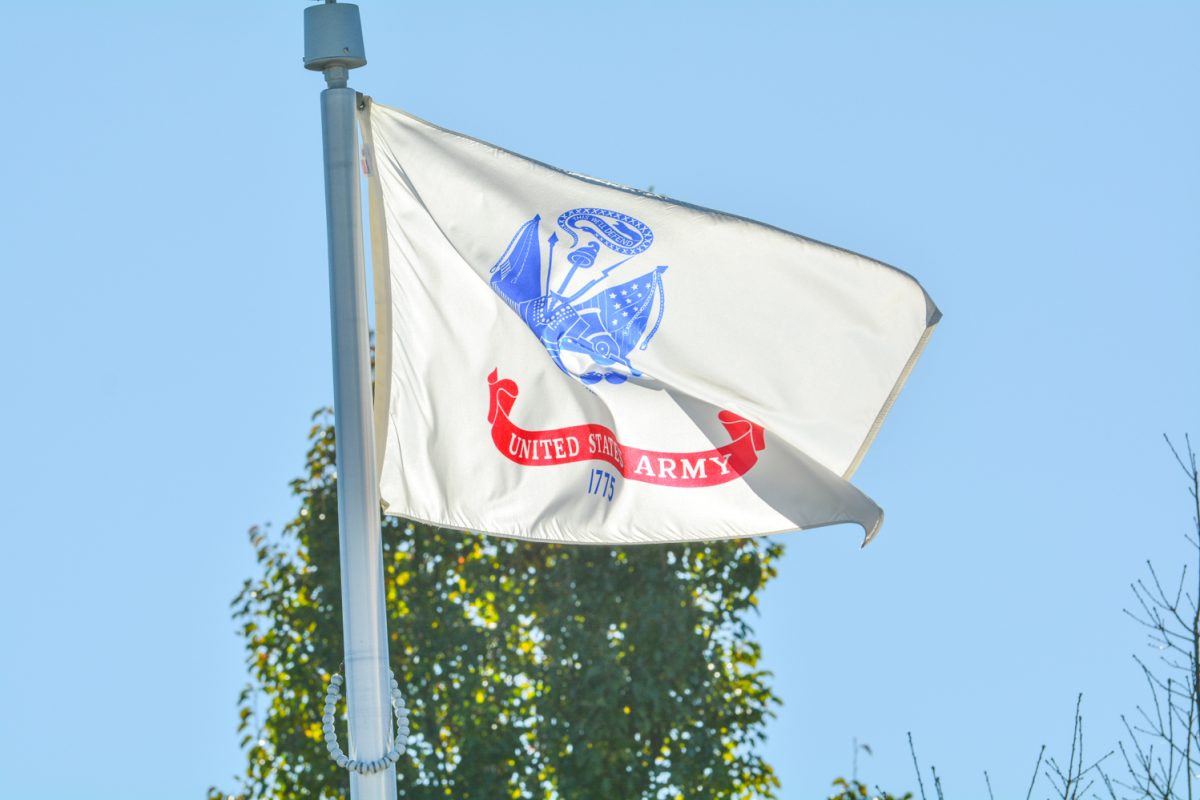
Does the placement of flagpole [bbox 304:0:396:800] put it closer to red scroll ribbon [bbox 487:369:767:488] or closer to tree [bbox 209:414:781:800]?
red scroll ribbon [bbox 487:369:767:488]

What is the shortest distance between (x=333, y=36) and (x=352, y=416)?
1.31 meters

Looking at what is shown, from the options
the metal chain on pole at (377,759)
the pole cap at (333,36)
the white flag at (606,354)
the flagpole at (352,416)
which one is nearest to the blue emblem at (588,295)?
the white flag at (606,354)

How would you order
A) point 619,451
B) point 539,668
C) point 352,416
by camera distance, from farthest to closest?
1. point 539,668
2. point 619,451
3. point 352,416

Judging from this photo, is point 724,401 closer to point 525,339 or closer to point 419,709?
point 525,339

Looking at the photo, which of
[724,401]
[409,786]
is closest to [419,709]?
[409,786]

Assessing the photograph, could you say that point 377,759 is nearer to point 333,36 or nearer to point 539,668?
point 333,36

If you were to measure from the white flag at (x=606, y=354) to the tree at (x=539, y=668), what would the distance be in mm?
6015

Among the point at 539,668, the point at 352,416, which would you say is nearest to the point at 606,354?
the point at 352,416

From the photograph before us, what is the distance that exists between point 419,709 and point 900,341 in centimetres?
679

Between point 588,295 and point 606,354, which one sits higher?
point 588,295

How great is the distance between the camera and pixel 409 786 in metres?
12.8

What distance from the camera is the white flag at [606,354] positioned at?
21.5 ft

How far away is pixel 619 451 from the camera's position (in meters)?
6.78

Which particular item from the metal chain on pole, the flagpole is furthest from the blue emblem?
the metal chain on pole
